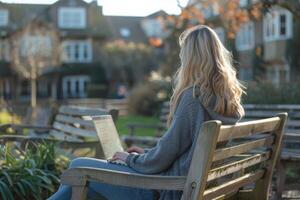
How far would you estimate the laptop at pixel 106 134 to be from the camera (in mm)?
5020

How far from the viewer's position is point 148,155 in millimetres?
4023

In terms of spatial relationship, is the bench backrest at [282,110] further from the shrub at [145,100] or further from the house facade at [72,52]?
the house facade at [72,52]

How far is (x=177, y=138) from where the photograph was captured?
3918 millimetres

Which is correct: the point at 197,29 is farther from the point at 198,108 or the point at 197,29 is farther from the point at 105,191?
the point at 105,191

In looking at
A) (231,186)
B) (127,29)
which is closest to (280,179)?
(231,186)

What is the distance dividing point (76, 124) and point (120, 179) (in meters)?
4.05

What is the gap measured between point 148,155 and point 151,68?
51694 millimetres

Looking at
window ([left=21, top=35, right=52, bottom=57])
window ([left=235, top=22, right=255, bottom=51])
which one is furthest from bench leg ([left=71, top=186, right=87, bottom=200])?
window ([left=21, top=35, right=52, bottom=57])

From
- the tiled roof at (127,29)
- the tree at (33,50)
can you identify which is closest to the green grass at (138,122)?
the tree at (33,50)

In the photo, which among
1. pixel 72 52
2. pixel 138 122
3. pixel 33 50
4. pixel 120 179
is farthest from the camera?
pixel 72 52

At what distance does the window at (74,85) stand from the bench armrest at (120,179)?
195ft

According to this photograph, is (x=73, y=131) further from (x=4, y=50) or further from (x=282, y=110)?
(x=4, y=50)

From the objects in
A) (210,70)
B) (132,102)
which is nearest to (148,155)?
(210,70)

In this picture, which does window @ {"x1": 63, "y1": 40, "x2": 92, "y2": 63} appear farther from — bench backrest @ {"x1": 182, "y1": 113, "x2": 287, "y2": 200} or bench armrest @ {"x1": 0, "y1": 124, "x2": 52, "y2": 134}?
bench backrest @ {"x1": 182, "y1": 113, "x2": 287, "y2": 200}
